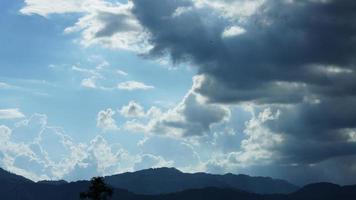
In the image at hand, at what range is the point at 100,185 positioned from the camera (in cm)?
13512

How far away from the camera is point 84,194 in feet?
434

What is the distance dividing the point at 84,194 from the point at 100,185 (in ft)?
14.9
